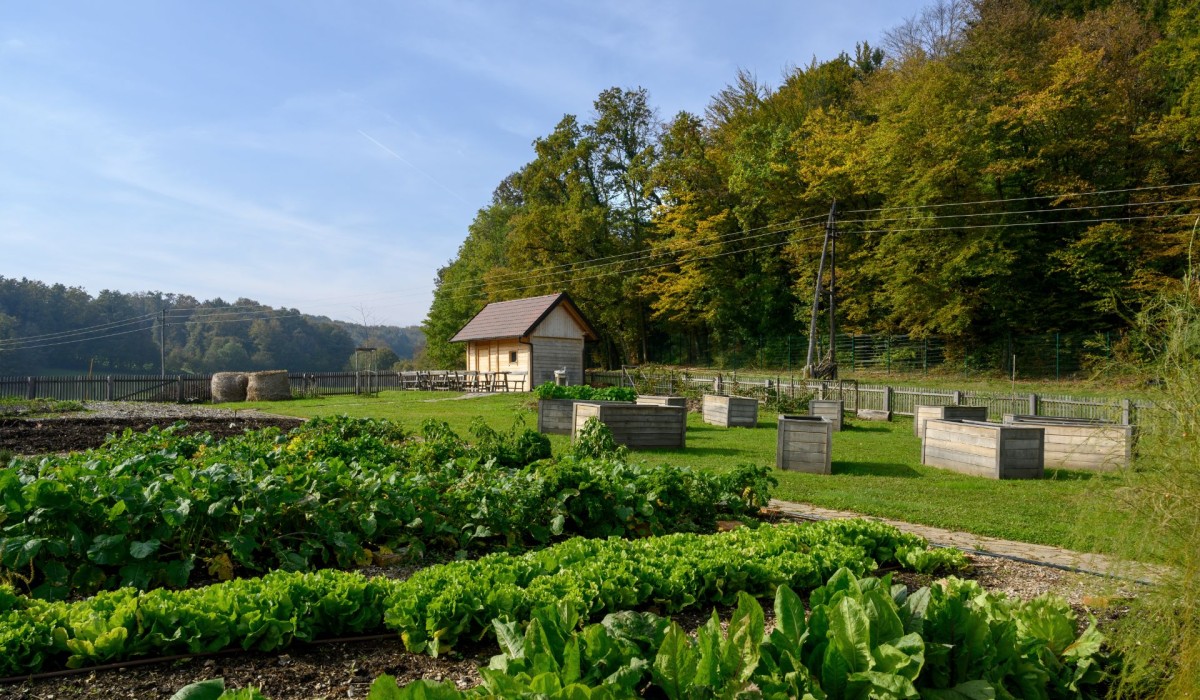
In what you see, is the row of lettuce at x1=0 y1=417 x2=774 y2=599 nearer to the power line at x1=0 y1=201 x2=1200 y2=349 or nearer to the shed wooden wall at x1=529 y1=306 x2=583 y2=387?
the power line at x1=0 y1=201 x2=1200 y2=349

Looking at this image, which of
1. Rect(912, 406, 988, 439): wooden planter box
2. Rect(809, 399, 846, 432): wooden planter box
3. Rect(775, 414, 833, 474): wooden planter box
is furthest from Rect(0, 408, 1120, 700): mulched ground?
Rect(809, 399, 846, 432): wooden planter box

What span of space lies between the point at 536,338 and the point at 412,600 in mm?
31480

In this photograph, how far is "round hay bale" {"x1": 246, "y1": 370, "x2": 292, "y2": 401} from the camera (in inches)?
1190

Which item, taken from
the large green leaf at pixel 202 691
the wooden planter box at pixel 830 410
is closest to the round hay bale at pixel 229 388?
the wooden planter box at pixel 830 410

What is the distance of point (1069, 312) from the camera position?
3083 centimetres

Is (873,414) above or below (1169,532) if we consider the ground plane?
below

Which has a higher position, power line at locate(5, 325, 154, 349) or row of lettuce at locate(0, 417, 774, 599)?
→ power line at locate(5, 325, 154, 349)

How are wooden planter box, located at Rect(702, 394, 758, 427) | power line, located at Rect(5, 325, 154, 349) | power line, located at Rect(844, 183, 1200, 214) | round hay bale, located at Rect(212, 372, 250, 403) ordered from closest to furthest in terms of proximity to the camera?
wooden planter box, located at Rect(702, 394, 758, 427)
power line, located at Rect(844, 183, 1200, 214)
round hay bale, located at Rect(212, 372, 250, 403)
power line, located at Rect(5, 325, 154, 349)

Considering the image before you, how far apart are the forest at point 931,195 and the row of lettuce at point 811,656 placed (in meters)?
21.6

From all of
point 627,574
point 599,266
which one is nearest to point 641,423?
point 627,574

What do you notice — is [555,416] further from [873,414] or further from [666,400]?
[873,414]

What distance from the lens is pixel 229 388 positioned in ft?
100

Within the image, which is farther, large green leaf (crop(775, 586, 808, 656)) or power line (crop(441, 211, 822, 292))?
power line (crop(441, 211, 822, 292))

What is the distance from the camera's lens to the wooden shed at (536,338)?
34.8 meters
